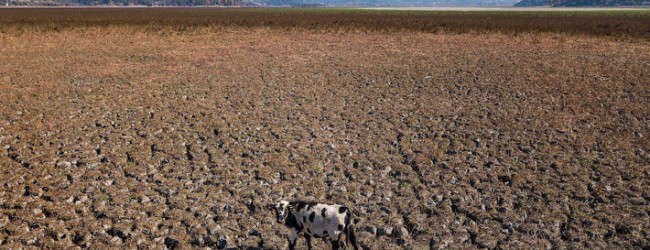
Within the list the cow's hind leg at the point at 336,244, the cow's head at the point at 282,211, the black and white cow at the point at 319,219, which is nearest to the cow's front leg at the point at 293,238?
the black and white cow at the point at 319,219

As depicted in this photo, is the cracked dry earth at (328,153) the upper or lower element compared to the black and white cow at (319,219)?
lower

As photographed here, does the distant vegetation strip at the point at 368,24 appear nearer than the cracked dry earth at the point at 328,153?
No

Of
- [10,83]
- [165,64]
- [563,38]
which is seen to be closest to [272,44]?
[165,64]

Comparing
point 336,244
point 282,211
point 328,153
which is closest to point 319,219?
point 336,244

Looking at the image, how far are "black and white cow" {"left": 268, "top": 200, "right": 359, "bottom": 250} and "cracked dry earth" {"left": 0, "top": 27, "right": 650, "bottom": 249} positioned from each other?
41.8 inches

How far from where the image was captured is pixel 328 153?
1201cm

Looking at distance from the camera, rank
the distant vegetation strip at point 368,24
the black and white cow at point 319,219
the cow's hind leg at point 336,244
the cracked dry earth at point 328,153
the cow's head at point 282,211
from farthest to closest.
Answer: the distant vegetation strip at point 368,24
the cracked dry earth at point 328,153
the cow's head at point 282,211
the cow's hind leg at point 336,244
the black and white cow at point 319,219

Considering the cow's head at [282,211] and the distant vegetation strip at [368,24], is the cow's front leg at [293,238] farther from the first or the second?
the distant vegetation strip at [368,24]

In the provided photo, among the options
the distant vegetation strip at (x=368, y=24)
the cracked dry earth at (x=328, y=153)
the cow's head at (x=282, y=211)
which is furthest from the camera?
the distant vegetation strip at (x=368, y=24)

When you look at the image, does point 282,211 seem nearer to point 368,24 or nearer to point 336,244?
point 336,244

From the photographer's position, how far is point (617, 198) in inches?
369

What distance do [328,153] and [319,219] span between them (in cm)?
536

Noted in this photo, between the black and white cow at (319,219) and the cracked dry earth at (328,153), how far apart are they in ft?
3.49

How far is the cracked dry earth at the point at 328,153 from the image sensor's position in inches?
325
